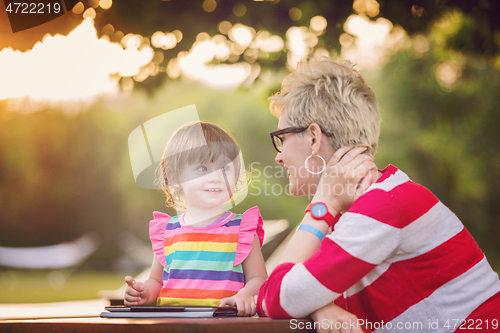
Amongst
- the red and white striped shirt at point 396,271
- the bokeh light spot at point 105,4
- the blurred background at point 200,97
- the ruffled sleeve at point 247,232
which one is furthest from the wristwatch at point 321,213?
the bokeh light spot at point 105,4

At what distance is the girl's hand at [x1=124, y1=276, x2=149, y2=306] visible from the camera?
5.33 ft

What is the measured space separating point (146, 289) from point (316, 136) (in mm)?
1024

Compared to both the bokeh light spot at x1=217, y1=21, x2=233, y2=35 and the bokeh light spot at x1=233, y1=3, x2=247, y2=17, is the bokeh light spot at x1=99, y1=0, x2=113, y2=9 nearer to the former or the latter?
the bokeh light spot at x1=217, y1=21, x2=233, y2=35

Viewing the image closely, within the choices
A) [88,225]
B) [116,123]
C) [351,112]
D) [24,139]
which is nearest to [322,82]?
[351,112]

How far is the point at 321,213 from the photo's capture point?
1.24 meters

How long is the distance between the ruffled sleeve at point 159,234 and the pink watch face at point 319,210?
0.89 metres

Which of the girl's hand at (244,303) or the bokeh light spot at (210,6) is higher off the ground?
the bokeh light spot at (210,6)

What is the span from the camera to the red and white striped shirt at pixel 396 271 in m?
1.04

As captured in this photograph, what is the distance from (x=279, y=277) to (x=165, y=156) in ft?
3.80

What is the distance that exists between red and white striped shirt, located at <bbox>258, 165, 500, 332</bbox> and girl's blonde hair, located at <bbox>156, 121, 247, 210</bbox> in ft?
2.90

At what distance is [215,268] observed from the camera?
1.72 meters

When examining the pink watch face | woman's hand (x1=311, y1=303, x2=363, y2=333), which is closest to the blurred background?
the pink watch face

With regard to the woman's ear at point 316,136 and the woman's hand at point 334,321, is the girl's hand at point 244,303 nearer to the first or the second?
the woman's hand at point 334,321

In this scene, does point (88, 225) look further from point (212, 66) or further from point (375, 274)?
point (375, 274)
